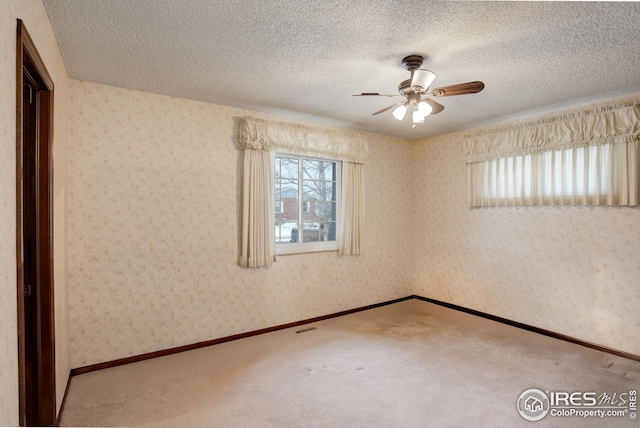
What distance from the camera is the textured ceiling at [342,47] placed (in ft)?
6.03

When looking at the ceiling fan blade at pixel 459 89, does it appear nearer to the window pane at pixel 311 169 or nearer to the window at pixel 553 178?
the window at pixel 553 178

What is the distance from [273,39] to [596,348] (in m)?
4.00

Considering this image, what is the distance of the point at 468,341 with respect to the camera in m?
3.42

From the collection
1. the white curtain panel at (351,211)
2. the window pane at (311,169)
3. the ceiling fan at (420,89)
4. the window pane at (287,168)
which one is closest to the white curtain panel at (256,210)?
the window pane at (287,168)

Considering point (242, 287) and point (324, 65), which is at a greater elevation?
point (324, 65)

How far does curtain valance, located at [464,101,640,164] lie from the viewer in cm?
306

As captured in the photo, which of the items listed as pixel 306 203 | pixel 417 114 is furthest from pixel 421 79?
pixel 306 203

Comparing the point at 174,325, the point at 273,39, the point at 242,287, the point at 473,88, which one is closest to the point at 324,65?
the point at 273,39

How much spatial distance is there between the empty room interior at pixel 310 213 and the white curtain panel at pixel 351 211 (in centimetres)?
3

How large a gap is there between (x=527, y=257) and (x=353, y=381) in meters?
2.54

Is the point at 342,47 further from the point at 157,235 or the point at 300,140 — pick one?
the point at 157,235

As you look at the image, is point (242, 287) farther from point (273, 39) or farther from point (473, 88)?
point (473, 88)

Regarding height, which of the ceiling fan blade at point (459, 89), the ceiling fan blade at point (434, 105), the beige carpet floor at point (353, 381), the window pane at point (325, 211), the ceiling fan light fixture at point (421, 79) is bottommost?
the beige carpet floor at point (353, 381)

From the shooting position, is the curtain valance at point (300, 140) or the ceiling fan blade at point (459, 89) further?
the curtain valance at point (300, 140)
